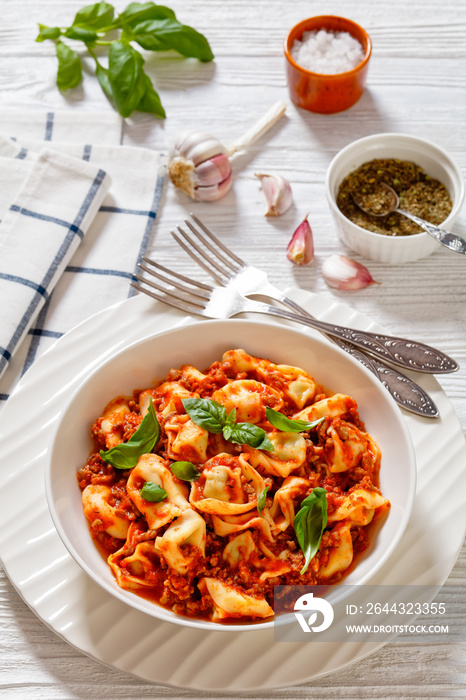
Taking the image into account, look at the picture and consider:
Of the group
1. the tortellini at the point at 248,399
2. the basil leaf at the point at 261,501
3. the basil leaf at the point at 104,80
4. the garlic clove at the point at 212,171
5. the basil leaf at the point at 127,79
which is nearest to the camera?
the basil leaf at the point at 261,501

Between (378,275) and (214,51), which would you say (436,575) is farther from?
(214,51)

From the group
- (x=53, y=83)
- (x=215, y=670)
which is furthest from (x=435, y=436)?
(x=53, y=83)

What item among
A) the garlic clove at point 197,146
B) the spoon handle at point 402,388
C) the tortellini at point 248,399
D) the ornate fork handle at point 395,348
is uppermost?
the garlic clove at point 197,146

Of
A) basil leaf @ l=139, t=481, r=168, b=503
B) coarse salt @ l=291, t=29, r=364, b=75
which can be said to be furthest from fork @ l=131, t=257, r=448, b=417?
coarse salt @ l=291, t=29, r=364, b=75

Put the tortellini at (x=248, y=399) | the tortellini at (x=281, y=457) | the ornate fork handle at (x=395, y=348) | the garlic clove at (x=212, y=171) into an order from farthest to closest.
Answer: the garlic clove at (x=212, y=171), the ornate fork handle at (x=395, y=348), the tortellini at (x=248, y=399), the tortellini at (x=281, y=457)

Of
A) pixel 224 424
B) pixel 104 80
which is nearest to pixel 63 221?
pixel 104 80

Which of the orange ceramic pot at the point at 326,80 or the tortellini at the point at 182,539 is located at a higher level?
the orange ceramic pot at the point at 326,80

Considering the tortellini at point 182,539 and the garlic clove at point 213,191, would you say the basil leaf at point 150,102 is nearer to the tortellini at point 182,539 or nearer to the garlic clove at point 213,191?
the garlic clove at point 213,191

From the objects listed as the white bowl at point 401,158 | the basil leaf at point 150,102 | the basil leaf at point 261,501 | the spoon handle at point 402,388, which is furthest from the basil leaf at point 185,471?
the basil leaf at point 150,102
